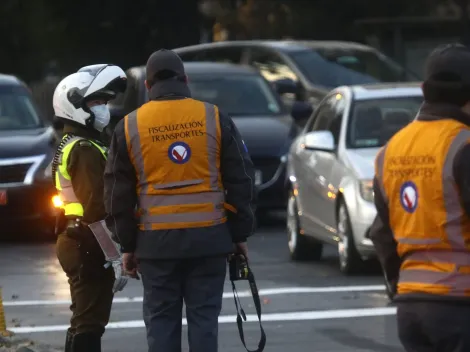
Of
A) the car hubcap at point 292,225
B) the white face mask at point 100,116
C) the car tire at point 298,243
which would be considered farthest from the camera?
the car hubcap at point 292,225

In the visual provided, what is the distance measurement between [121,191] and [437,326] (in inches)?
81.7

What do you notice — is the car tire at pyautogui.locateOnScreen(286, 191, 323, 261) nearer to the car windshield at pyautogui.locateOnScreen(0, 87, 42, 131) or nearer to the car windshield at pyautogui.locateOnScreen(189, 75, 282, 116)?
the car windshield at pyautogui.locateOnScreen(189, 75, 282, 116)

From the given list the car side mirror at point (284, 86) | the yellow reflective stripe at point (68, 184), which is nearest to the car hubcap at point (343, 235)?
the yellow reflective stripe at point (68, 184)

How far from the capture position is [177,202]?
6.72 m

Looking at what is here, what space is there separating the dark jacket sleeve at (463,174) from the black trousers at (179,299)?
1.97m

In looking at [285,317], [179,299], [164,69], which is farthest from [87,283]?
[285,317]

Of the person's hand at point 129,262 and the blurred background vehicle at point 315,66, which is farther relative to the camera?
the blurred background vehicle at point 315,66

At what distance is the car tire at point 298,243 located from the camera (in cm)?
1415

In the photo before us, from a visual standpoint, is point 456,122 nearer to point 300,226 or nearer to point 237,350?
point 237,350

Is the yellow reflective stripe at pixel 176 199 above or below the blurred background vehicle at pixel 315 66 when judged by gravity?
above

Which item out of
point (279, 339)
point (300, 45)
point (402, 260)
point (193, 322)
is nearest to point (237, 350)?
point (279, 339)

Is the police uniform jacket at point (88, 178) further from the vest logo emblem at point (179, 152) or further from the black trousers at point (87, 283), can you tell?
the vest logo emblem at point (179, 152)

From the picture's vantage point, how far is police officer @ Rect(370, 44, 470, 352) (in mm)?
5047

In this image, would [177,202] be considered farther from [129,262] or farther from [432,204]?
[432,204]
